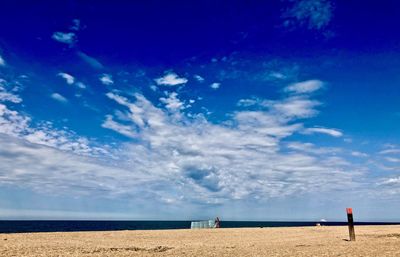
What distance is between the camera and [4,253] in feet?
71.8

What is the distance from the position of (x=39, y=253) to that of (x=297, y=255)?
14.3 metres

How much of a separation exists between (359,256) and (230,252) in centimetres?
720

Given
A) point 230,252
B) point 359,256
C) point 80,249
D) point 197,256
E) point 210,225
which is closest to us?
point 359,256

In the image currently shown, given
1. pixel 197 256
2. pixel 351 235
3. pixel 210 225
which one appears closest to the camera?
pixel 197 256

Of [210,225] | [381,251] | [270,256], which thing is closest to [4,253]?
[270,256]

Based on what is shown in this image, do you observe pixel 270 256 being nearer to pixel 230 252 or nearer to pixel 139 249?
pixel 230 252

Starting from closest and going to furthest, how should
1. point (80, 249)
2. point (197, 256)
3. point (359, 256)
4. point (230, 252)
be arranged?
1. point (359, 256)
2. point (197, 256)
3. point (230, 252)
4. point (80, 249)

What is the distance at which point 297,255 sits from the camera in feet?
67.8

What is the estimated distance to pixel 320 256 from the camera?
65.9 ft

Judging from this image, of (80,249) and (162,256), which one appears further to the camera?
(80,249)

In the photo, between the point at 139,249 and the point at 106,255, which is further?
the point at 139,249

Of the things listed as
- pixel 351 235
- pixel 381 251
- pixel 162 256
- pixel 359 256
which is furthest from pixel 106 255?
pixel 351 235

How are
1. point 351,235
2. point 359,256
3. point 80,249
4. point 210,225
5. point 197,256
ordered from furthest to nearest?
point 210,225, point 351,235, point 80,249, point 197,256, point 359,256

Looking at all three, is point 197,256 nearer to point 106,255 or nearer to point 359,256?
point 106,255
